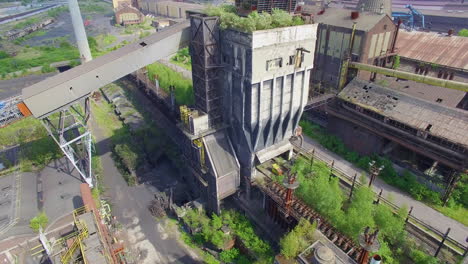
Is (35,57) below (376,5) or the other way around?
below

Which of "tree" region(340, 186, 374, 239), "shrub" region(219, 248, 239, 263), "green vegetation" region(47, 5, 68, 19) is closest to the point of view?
"tree" region(340, 186, 374, 239)

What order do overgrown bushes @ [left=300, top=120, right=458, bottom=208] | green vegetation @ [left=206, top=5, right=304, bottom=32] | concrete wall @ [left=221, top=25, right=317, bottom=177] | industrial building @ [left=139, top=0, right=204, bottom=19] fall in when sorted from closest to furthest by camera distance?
green vegetation @ [left=206, top=5, right=304, bottom=32], concrete wall @ [left=221, top=25, right=317, bottom=177], overgrown bushes @ [left=300, top=120, right=458, bottom=208], industrial building @ [left=139, top=0, right=204, bottom=19]

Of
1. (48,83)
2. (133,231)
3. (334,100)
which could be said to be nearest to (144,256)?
(133,231)

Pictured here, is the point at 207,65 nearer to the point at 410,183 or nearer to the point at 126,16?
the point at 410,183

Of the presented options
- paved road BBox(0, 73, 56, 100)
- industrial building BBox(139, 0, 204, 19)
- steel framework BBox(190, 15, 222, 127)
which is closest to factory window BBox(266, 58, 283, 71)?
steel framework BBox(190, 15, 222, 127)

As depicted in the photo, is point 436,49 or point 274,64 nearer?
point 274,64

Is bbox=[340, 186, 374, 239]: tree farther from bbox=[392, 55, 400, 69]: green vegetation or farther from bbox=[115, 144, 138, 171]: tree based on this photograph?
bbox=[392, 55, 400, 69]: green vegetation

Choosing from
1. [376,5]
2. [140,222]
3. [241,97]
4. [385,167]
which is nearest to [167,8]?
[376,5]
